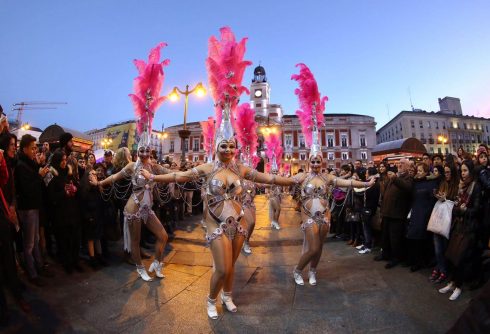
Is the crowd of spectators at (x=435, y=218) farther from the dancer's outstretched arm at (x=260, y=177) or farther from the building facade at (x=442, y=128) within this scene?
the building facade at (x=442, y=128)

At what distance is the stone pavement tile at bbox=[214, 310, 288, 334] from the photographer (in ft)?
10.7

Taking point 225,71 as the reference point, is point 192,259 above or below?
below

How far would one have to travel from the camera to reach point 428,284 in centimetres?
447

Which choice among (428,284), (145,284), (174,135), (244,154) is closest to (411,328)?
(428,284)

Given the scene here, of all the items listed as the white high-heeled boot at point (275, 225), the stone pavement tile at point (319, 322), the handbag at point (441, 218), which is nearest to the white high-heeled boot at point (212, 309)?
the stone pavement tile at point (319, 322)

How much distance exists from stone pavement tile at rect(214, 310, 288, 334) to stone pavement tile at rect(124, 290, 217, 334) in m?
0.12

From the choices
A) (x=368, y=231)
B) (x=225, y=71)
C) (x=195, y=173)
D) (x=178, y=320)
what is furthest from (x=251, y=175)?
(x=368, y=231)

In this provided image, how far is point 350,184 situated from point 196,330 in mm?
3204

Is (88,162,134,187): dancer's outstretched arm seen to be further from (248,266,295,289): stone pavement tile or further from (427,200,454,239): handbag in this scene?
(427,200,454,239): handbag

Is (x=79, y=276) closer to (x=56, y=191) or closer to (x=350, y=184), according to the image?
(x=56, y=191)

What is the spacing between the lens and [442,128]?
6869 cm

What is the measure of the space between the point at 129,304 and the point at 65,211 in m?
2.17

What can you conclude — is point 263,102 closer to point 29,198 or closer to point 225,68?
point 225,68

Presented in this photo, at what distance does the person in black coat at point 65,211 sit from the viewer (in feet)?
16.1
